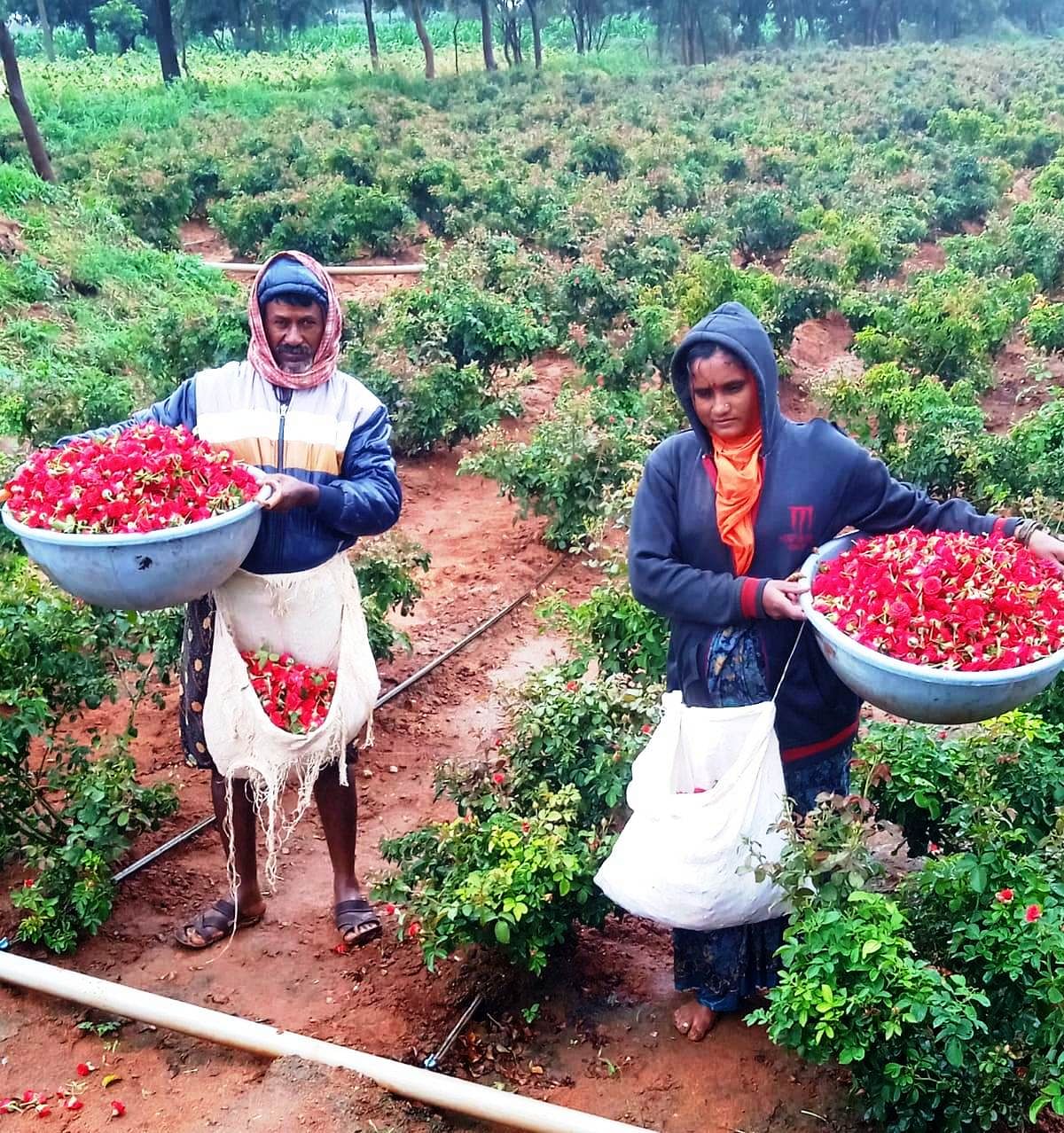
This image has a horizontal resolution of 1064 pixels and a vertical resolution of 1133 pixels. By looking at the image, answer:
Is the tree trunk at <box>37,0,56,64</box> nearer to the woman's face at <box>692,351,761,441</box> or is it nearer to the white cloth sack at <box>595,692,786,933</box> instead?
the woman's face at <box>692,351,761,441</box>

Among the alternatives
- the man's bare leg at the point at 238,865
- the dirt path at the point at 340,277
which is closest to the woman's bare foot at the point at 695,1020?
the man's bare leg at the point at 238,865

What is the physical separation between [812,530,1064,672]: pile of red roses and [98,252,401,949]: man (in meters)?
1.18

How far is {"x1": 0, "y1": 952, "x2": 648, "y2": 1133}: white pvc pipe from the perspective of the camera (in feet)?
8.07

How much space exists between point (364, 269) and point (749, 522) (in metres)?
11.2

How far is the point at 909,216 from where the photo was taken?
50.0ft

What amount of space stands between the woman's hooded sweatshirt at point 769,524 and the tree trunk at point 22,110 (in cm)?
1457

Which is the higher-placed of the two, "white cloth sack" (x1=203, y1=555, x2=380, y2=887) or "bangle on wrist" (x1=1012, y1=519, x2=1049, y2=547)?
"bangle on wrist" (x1=1012, y1=519, x2=1049, y2=547)

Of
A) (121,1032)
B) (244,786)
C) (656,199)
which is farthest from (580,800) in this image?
(656,199)

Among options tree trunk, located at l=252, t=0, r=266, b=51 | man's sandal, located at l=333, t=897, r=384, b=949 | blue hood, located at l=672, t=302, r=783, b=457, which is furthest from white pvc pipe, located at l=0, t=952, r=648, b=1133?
tree trunk, located at l=252, t=0, r=266, b=51

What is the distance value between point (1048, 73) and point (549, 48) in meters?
19.8

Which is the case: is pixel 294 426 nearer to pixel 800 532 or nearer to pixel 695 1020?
pixel 800 532

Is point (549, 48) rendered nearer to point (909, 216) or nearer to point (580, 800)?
point (909, 216)

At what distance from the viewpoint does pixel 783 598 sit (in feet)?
7.68

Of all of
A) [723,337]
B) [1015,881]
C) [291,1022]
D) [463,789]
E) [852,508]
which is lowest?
[291,1022]
